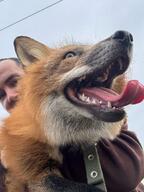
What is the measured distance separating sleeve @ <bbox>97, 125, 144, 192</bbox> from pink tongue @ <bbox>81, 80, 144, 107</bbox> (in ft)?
0.99

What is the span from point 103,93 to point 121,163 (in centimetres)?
40

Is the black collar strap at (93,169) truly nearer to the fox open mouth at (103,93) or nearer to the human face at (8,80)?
the fox open mouth at (103,93)

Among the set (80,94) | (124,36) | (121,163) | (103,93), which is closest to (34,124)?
(80,94)

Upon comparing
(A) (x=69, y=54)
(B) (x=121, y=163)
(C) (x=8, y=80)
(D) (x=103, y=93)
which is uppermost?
(A) (x=69, y=54)

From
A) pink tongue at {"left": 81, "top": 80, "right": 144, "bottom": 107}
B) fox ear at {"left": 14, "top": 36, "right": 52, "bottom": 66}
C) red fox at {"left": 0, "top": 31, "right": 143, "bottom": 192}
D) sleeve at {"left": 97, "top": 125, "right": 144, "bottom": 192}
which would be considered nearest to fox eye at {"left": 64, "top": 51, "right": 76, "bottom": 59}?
red fox at {"left": 0, "top": 31, "right": 143, "bottom": 192}

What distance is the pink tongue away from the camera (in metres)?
2.33

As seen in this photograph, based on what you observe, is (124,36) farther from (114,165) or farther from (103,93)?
(114,165)

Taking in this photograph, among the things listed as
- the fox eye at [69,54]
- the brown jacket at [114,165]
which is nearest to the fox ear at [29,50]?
the fox eye at [69,54]

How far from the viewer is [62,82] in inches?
102

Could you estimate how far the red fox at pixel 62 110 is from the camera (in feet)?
7.95

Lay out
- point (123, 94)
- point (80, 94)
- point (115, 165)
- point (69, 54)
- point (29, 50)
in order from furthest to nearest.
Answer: point (29, 50) < point (69, 54) < point (80, 94) < point (115, 165) < point (123, 94)

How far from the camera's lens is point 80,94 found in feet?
8.38

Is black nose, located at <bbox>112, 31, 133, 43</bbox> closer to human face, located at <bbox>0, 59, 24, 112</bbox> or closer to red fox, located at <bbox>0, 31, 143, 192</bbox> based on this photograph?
red fox, located at <bbox>0, 31, 143, 192</bbox>

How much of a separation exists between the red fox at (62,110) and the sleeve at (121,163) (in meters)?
0.07
